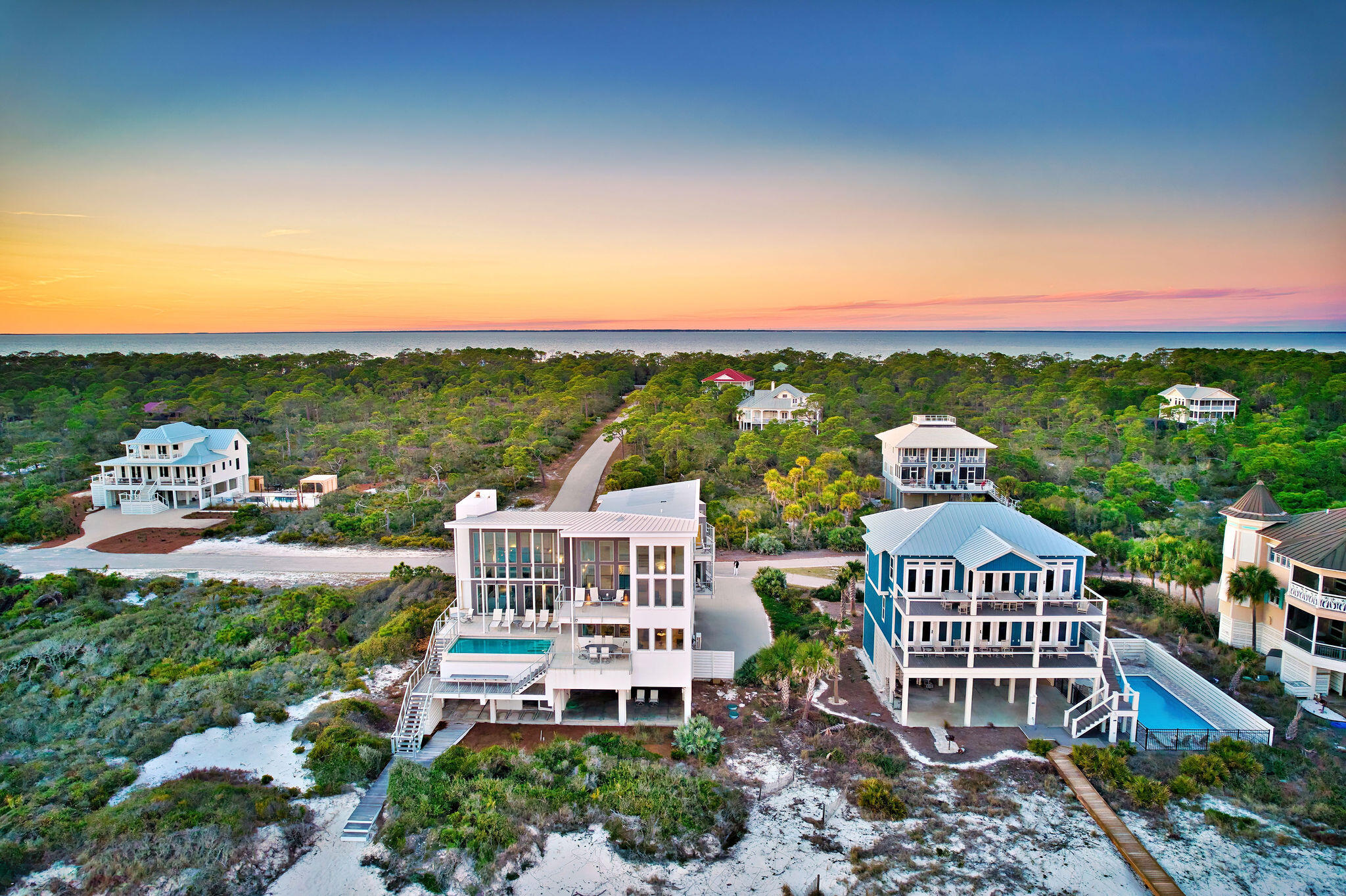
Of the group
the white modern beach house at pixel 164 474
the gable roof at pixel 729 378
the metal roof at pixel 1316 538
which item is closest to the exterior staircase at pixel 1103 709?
the metal roof at pixel 1316 538

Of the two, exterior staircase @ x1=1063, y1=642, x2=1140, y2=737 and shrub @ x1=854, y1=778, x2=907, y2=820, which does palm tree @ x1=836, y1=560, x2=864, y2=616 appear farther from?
shrub @ x1=854, y1=778, x2=907, y2=820

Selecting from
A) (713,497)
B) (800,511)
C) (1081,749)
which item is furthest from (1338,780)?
(713,497)

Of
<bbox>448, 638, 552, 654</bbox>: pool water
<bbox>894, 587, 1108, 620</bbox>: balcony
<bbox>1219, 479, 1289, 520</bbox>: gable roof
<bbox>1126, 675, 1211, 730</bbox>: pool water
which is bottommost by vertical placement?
<bbox>1126, 675, 1211, 730</bbox>: pool water

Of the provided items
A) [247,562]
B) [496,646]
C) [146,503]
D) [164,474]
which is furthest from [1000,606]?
[164,474]

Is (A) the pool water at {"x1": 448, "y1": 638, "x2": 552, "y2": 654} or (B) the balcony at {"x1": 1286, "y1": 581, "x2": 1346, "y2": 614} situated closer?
(B) the balcony at {"x1": 1286, "y1": 581, "x2": 1346, "y2": 614}

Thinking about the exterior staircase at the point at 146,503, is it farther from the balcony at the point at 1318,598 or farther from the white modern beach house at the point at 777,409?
the balcony at the point at 1318,598

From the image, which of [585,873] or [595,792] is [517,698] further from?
[585,873]

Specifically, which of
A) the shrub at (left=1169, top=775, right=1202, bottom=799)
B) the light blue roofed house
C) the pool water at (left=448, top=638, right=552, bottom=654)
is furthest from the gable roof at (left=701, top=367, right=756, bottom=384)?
the shrub at (left=1169, top=775, right=1202, bottom=799)
